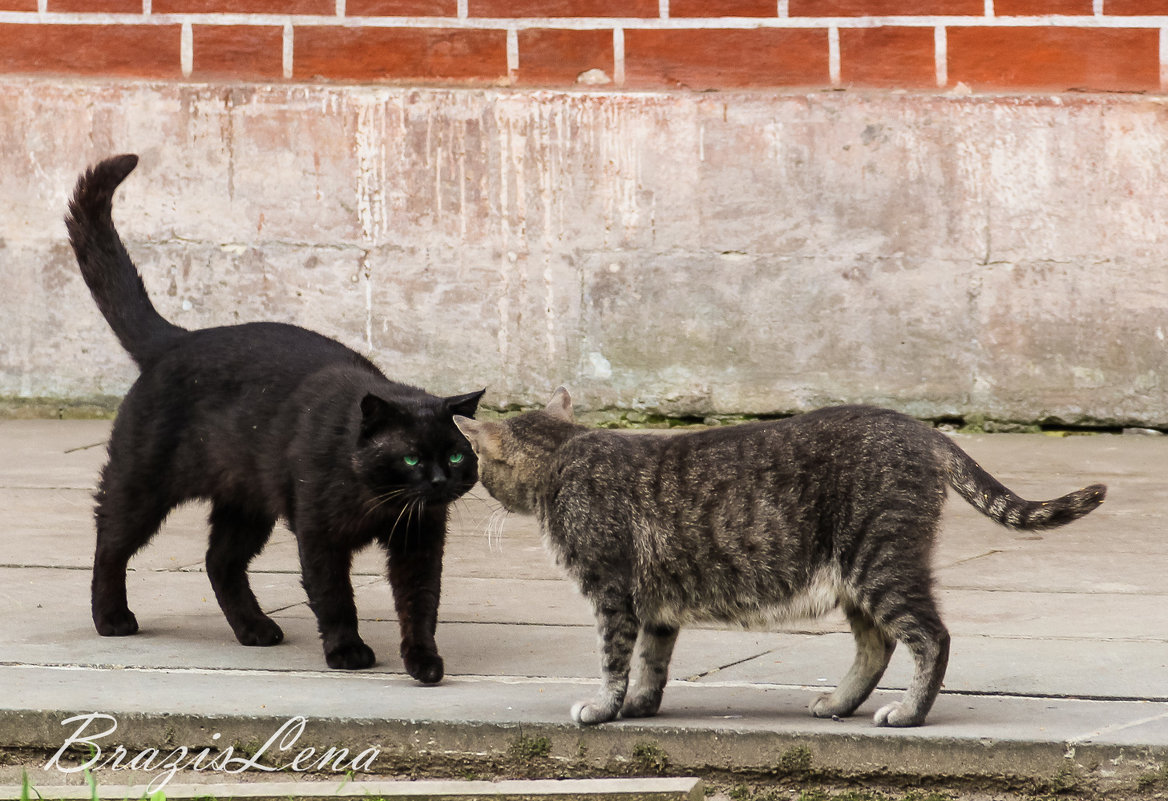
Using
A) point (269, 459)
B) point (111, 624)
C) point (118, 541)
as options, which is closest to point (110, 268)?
point (118, 541)

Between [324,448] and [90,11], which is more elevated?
[90,11]

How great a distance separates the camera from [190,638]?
17.5 ft

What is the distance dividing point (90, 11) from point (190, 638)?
19.1 feet

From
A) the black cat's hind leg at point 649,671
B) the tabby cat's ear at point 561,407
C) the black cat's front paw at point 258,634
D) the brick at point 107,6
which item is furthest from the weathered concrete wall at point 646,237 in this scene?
the black cat's hind leg at point 649,671

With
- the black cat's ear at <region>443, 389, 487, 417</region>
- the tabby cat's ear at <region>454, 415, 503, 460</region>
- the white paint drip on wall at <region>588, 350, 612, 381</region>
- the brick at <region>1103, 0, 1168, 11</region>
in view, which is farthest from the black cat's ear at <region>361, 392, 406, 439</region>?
the brick at <region>1103, 0, 1168, 11</region>

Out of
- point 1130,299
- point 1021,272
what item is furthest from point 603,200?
point 1130,299

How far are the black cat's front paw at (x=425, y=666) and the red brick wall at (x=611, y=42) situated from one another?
5.70 metres

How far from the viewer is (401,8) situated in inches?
376

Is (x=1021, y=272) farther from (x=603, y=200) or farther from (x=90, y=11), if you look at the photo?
(x=90, y=11)

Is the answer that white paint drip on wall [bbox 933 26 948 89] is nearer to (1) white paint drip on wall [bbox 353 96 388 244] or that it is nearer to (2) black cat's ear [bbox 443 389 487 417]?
(1) white paint drip on wall [bbox 353 96 388 244]

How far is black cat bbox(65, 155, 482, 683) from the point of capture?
4766 mm

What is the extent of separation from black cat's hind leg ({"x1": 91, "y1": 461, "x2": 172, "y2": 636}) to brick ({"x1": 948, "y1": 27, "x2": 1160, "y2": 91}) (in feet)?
20.0

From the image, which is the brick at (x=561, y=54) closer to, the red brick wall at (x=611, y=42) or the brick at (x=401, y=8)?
the red brick wall at (x=611, y=42)

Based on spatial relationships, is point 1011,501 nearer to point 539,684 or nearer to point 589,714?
point 589,714
